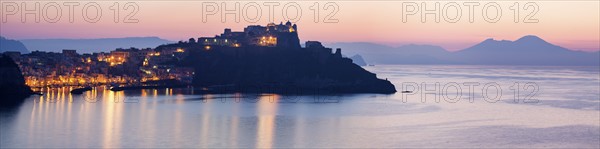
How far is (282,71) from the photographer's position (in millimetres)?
80125

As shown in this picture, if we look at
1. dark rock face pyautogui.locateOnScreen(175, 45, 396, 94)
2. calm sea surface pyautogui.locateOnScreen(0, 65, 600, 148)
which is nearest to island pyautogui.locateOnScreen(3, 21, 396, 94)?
dark rock face pyautogui.locateOnScreen(175, 45, 396, 94)

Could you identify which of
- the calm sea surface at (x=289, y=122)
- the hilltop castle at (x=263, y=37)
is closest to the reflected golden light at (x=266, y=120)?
the calm sea surface at (x=289, y=122)

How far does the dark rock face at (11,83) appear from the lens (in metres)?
58.1

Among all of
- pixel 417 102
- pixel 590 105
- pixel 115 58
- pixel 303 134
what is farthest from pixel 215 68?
pixel 303 134

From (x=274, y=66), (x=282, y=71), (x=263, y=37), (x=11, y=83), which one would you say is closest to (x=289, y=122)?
(x=11, y=83)

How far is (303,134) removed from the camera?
37.6 metres

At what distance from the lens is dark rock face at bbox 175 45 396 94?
76.1 meters

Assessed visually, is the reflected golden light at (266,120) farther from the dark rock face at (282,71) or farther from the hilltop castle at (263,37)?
the hilltop castle at (263,37)

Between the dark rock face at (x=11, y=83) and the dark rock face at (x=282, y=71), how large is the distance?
20953 millimetres

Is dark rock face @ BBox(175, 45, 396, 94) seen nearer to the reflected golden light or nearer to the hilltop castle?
the hilltop castle

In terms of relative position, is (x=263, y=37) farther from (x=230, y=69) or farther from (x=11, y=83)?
(x=11, y=83)

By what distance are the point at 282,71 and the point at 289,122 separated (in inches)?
1446

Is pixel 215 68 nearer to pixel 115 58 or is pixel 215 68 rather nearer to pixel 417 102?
pixel 115 58

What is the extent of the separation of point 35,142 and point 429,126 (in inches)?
847
